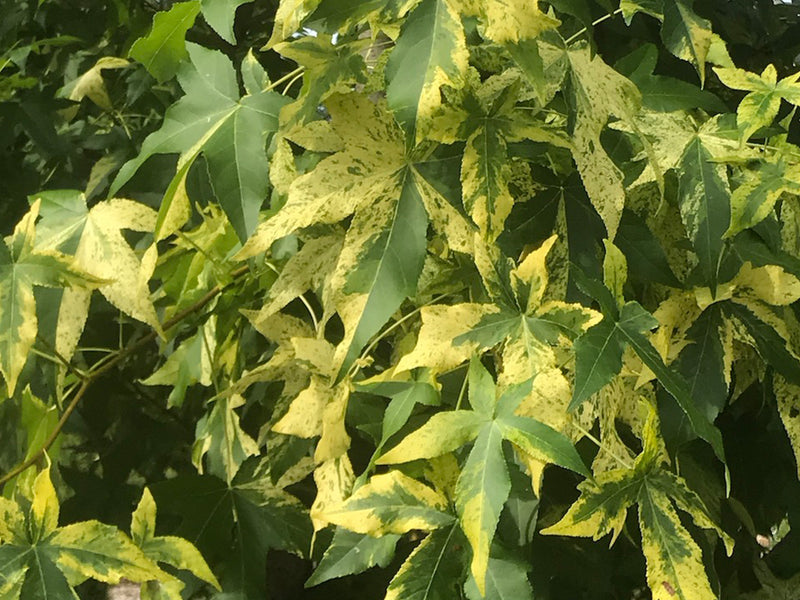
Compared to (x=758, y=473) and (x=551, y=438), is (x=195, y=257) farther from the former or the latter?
(x=758, y=473)

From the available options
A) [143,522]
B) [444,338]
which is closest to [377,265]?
[444,338]

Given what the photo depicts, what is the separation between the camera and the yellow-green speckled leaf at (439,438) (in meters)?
0.47

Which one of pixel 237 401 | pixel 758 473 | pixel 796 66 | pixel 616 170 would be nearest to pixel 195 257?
pixel 237 401

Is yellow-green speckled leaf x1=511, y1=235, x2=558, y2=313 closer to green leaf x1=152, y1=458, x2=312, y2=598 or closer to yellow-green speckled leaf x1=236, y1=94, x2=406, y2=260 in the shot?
yellow-green speckled leaf x1=236, y1=94, x2=406, y2=260

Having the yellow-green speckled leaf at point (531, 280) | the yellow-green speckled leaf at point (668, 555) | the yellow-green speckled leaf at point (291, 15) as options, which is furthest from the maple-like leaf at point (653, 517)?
the yellow-green speckled leaf at point (291, 15)

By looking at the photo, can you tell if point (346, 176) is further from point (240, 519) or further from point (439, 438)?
point (240, 519)

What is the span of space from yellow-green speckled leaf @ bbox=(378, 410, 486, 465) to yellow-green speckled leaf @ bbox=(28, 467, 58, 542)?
0.23m

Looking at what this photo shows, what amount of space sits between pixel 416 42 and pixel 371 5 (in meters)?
0.05

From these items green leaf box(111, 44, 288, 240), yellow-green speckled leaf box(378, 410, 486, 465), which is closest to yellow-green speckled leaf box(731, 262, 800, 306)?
yellow-green speckled leaf box(378, 410, 486, 465)

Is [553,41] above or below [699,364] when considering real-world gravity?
above

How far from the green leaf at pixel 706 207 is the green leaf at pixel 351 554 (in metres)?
0.30

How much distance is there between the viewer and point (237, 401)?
72cm

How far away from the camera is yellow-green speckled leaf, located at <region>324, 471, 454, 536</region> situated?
0.49m

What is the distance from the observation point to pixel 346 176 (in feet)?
1.68
